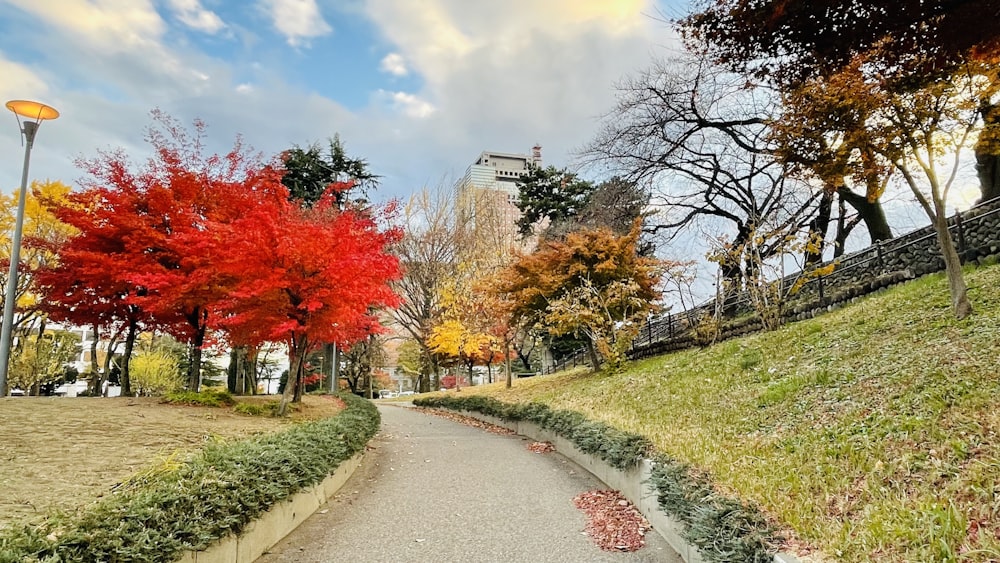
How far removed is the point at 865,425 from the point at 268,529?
4811 mm

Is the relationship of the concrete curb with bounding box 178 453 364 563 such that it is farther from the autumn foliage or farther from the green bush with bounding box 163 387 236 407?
the green bush with bounding box 163 387 236 407

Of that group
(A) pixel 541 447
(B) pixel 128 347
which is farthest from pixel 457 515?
(B) pixel 128 347

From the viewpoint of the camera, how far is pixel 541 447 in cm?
910

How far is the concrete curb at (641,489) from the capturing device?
3817 millimetres

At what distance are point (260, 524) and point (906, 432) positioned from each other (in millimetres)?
4804

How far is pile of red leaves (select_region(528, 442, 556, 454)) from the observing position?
8.84m

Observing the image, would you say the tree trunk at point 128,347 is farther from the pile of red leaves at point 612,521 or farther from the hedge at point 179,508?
the pile of red leaves at point 612,521

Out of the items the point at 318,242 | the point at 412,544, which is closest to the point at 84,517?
the point at 412,544

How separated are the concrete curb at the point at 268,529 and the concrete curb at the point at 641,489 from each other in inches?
121

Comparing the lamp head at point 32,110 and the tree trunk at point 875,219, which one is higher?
the lamp head at point 32,110

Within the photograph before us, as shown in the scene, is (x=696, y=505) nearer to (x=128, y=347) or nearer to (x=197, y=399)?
(x=197, y=399)

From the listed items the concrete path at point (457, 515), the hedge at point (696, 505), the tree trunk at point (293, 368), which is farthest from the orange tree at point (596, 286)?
the hedge at point (696, 505)

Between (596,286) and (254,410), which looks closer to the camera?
(254,410)

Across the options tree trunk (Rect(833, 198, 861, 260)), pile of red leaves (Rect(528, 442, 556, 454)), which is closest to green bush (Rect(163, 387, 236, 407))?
pile of red leaves (Rect(528, 442, 556, 454))
